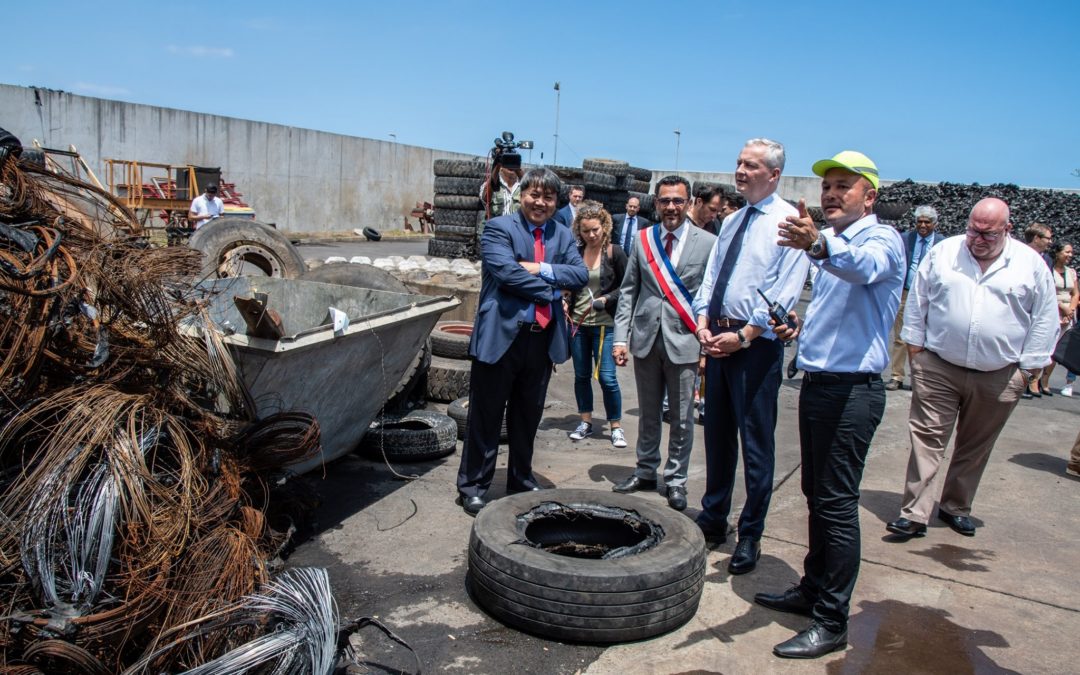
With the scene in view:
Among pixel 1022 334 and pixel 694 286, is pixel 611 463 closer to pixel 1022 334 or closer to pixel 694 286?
pixel 694 286

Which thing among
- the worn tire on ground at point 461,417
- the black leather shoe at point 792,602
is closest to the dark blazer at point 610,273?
the worn tire on ground at point 461,417

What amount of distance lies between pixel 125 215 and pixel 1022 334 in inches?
199

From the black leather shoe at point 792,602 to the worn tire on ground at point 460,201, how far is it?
37.2ft

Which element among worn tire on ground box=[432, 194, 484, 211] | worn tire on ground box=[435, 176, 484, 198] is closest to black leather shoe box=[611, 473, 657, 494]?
worn tire on ground box=[432, 194, 484, 211]

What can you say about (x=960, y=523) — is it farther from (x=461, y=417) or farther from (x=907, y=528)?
(x=461, y=417)

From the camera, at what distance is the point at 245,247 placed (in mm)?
7969

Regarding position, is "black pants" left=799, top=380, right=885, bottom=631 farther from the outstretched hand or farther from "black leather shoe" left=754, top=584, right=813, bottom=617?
the outstretched hand

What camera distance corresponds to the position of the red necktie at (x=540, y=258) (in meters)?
4.80

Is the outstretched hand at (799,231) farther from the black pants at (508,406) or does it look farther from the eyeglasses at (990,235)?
the eyeglasses at (990,235)

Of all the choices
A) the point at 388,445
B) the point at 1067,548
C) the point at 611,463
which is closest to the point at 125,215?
the point at 388,445

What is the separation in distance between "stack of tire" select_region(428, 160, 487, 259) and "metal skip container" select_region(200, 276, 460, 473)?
857 cm

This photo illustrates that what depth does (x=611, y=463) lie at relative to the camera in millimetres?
6211

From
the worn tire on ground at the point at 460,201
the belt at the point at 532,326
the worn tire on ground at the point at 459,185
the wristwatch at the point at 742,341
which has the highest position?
the worn tire on ground at the point at 459,185

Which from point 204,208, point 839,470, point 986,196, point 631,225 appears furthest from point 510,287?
point 986,196
